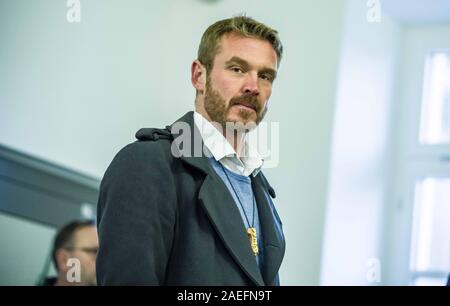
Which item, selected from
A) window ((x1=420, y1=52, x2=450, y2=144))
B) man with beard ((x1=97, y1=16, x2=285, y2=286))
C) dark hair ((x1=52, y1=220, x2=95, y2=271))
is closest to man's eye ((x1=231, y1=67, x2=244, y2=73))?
man with beard ((x1=97, y1=16, x2=285, y2=286))

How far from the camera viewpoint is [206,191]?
53.4 inches

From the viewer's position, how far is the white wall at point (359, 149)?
7.11 feet

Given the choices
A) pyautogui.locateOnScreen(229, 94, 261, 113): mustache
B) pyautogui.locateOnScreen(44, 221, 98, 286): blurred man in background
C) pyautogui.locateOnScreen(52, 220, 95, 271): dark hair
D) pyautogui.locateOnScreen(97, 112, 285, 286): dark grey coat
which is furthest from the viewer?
pyautogui.locateOnScreen(52, 220, 95, 271): dark hair

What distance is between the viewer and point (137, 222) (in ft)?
4.27

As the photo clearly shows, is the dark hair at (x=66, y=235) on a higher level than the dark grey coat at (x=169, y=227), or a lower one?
higher

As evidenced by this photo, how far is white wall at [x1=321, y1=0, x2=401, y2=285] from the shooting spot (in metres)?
2.17

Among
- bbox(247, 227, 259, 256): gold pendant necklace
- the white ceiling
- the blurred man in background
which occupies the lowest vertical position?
bbox(247, 227, 259, 256): gold pendant necklace

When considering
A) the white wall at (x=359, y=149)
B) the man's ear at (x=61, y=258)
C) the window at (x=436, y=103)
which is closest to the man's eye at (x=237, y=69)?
the white wall at (x=359, y=149)

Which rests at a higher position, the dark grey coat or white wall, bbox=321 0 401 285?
white wall, bbox=321 0 401 285

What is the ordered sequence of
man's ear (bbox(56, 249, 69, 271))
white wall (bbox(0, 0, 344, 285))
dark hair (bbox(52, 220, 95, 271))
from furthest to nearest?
dark hair (bbox(52, 220, 95, 271)) < man's ear (bbox(56, 249, 69, 271)) < white wall (bbox(0, 0, 344, 285))

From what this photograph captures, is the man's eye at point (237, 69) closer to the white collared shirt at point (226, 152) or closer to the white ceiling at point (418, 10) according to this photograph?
the white collared shirt at point (226, 152)

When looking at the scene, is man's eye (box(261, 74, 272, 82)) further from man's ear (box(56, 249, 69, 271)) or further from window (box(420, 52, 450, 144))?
man's ear (box(56, 249, 69, 271))

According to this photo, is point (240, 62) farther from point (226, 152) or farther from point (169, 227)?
point (169, 227)
